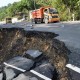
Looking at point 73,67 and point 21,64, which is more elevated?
point 73,67

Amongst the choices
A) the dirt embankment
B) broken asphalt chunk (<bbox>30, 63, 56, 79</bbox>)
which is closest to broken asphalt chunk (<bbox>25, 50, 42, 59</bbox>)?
the dirt embankment

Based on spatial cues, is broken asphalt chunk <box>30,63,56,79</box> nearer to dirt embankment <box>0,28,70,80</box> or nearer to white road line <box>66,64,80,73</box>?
dirt embankment <box>0,28,70,80</box>

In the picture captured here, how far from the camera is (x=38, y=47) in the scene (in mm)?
10211

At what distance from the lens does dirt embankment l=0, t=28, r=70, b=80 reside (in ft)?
25.3

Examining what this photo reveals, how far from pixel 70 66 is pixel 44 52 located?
2.54 metres

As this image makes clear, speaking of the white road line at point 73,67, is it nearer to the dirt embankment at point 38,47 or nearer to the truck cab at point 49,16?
the dirt embankment at point 38,47

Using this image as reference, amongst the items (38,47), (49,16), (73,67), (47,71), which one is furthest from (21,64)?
(49,16)

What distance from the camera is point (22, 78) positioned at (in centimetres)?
693

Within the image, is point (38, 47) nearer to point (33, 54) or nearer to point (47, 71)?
point (33, 54)

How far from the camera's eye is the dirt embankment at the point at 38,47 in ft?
25.3

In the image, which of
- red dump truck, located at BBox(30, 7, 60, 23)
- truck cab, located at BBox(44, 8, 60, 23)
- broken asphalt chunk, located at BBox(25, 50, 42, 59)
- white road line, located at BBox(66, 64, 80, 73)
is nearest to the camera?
white road line, located at BBox(66, 64, 80, 73)

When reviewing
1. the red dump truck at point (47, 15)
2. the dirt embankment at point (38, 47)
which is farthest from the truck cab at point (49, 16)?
the dirt embankment at point (38, 47)

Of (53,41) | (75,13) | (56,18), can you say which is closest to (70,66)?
(53,41)

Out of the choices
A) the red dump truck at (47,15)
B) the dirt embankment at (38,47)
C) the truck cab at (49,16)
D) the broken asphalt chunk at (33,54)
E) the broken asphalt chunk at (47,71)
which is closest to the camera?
the broken asphalt chunk at (47,71)
